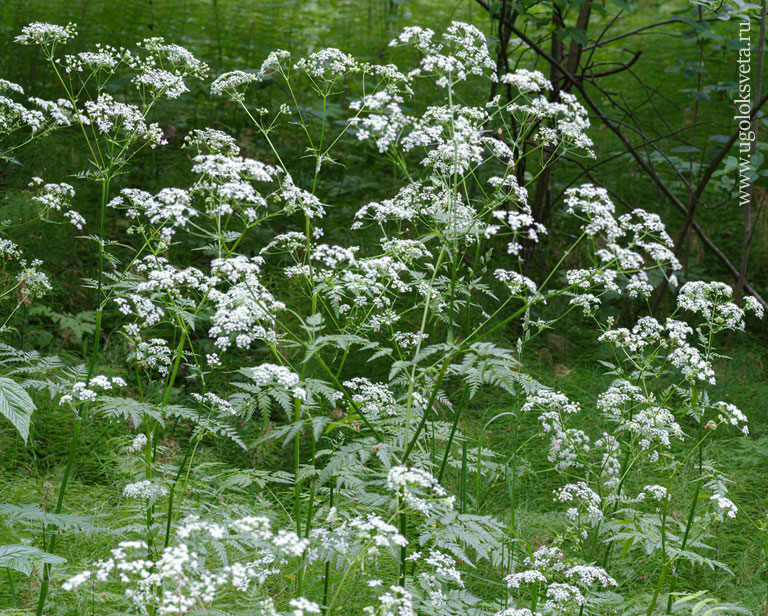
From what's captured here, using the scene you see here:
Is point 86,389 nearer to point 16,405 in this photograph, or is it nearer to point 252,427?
point 16,405

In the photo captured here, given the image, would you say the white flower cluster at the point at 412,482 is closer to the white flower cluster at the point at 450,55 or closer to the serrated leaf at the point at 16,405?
the serrated leaf at the point at 16,405

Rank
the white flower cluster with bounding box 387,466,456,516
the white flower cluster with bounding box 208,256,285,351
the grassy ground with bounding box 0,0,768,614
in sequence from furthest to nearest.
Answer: the grassy ground with bounding box 0,0,768,614, the white flower cluster with bounding box 208,256,285,351, the white flower cluster with bounding box 387,466,456,516

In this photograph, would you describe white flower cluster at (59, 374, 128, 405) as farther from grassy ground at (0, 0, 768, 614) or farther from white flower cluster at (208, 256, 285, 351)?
white flower cluster at (208, 256, 285, 351)

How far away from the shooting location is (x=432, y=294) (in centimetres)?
269

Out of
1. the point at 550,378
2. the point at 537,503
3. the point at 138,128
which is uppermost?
the point at 138,128

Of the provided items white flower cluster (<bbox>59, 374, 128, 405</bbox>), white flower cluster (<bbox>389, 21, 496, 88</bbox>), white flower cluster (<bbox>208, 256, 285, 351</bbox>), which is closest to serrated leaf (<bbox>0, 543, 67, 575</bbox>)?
white flower cluster (<bbox>59, 374, 128, 405</bbox>)

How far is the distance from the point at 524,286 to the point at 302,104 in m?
5.84

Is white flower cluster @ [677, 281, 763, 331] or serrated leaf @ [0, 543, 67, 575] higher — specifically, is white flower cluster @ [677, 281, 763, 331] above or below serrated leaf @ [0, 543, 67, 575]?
→ above

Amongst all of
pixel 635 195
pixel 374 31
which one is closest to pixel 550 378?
pixel 635 195

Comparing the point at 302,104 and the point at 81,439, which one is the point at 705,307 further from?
the point at 302,104

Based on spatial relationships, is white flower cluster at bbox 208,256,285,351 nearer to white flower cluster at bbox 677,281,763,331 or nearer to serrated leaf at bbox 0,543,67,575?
serrated leaf at bbox 0,543,67,575

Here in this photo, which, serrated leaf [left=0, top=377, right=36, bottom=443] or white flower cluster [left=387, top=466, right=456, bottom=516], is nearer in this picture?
white flower cluster [left=387, top=466, right=456, bottom=516]

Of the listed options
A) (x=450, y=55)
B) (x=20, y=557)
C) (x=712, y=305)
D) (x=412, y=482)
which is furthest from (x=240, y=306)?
(x=712, y=305)

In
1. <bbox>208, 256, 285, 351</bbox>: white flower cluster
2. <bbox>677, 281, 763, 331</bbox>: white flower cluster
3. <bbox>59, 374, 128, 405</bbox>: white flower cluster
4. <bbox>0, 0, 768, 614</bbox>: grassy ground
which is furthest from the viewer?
<bbox>0, 0, 768, 614</bbox>: grassy ground
